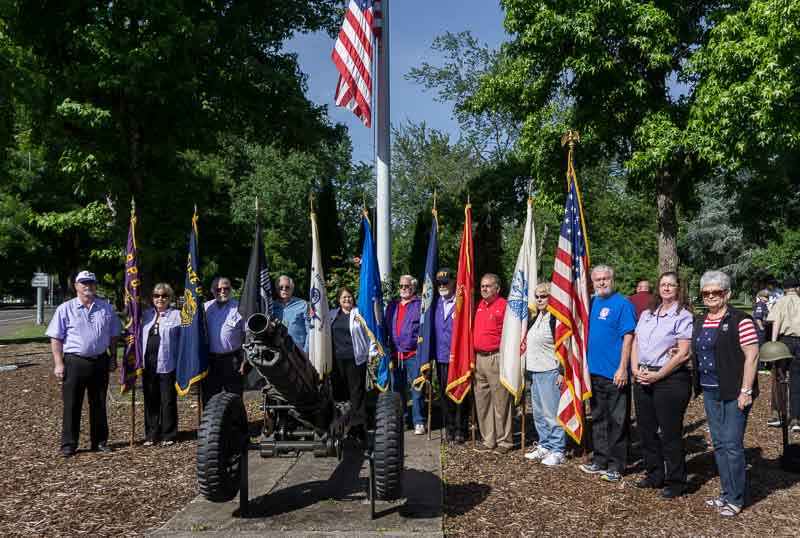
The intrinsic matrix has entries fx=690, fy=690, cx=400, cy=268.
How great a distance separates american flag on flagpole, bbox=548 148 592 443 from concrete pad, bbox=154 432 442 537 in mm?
1407

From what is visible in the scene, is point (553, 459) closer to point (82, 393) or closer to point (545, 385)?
point (545, 385)

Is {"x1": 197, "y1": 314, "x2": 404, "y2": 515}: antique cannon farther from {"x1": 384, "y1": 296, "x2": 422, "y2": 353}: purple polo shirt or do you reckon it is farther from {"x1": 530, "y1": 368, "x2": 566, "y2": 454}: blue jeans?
{"x1": 384, "y1": 296, "x2": 422, "y2": 353}: purple polo shirt

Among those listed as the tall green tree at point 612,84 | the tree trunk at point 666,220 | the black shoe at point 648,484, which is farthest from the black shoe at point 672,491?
the tree trunk at point 666,220

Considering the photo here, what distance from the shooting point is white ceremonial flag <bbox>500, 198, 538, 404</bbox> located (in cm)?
754

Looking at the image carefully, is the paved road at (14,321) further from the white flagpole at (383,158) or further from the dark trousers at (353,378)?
the dark trousers at (353,378)

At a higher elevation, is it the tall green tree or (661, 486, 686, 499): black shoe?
the tall green tree

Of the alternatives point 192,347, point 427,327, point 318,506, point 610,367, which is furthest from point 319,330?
point 610,367

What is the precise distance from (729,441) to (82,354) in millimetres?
6410

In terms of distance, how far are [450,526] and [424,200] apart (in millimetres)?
27046

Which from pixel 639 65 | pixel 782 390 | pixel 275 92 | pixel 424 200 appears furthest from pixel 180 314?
pixel 424 200

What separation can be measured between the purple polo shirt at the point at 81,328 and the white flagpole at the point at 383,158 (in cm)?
441

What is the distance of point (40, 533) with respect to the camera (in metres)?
5.27

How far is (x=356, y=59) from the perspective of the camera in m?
10.9

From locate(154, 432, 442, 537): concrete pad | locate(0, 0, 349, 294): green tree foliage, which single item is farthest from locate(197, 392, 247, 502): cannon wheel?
locate(0, 0, 349, 294): green tree foliage
